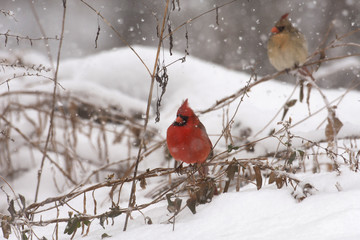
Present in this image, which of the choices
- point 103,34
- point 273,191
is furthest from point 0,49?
point 273,191

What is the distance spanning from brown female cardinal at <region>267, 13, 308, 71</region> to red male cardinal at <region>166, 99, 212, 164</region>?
0.43 m

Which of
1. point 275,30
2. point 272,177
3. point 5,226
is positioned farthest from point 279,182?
point 5,226

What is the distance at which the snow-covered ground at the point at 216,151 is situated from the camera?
128 centimetres

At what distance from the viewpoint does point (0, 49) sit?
238 inches

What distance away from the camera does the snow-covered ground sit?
1.28m

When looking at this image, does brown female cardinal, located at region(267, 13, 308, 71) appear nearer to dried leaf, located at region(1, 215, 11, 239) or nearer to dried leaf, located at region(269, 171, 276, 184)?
dried leaf, located at region(269, 171, 276, 184)

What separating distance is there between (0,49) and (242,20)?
3767 mm

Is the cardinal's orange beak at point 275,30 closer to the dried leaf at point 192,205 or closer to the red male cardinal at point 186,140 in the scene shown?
the red male cardinal at point 186,140

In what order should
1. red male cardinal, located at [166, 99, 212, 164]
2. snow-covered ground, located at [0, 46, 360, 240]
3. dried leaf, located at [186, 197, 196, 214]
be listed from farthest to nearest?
red male cardinal, located at [166, 99, 212, 164], dried leaf, located at [186, 197, 196, 214], snow-covered ground, located at [0, 46, 360, 240]

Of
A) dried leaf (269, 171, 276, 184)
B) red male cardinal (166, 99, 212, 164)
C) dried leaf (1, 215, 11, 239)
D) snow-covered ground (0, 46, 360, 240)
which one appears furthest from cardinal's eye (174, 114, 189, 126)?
dried leaf (1, 215, 11, 239)

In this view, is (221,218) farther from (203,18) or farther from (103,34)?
(103,34)

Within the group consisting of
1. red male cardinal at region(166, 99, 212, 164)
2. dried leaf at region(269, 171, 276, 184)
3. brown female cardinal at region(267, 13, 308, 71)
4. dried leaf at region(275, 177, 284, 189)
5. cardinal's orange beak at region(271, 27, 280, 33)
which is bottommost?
dried leaf at region(275, 177, 284, 189)

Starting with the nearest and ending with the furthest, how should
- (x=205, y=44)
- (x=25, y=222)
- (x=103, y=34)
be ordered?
(x=25, y=222)
(x=205, y=44)
(x=103, y=34)

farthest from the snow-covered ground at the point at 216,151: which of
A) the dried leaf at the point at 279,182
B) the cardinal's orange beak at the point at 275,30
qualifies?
the cardinal's orange beak at the point at 275,30
